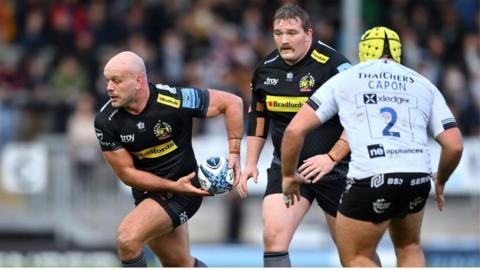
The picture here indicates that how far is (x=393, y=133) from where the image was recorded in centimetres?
900

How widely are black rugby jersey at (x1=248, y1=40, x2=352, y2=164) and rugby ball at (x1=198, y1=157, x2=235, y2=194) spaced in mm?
469

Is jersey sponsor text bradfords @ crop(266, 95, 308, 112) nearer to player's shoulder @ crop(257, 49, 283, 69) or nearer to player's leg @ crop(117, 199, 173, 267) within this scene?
player's shoulder @ crop(257, 49, 283, 69)

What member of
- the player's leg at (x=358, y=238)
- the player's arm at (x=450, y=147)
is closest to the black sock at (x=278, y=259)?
the player's leg at (x=358, y=238)

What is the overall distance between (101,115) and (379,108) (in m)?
2.49

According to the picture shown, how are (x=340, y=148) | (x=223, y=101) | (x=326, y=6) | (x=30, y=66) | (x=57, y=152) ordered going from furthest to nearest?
1. (x=326, y=6)
2. (x=30, y=66)
3. (x=57, y=152)
4. (x=223, y=101)
5. (x=340, y=148)

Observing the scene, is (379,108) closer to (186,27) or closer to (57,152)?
(57,152)

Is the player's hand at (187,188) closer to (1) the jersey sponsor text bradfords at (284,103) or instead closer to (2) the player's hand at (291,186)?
(1) the jersey sponsor text bradfords at (284,103)

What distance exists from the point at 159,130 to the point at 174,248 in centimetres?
106

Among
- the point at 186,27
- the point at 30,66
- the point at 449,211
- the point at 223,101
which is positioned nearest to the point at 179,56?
the point at 186,27

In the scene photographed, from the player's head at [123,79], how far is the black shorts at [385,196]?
79.1 inches

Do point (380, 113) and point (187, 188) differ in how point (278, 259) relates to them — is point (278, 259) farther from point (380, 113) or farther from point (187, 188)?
point (380, 113)

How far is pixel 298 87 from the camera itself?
10.2m

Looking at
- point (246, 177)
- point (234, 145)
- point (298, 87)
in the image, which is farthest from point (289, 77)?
point (246, 177)

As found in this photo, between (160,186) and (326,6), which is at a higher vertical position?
(326,6)
